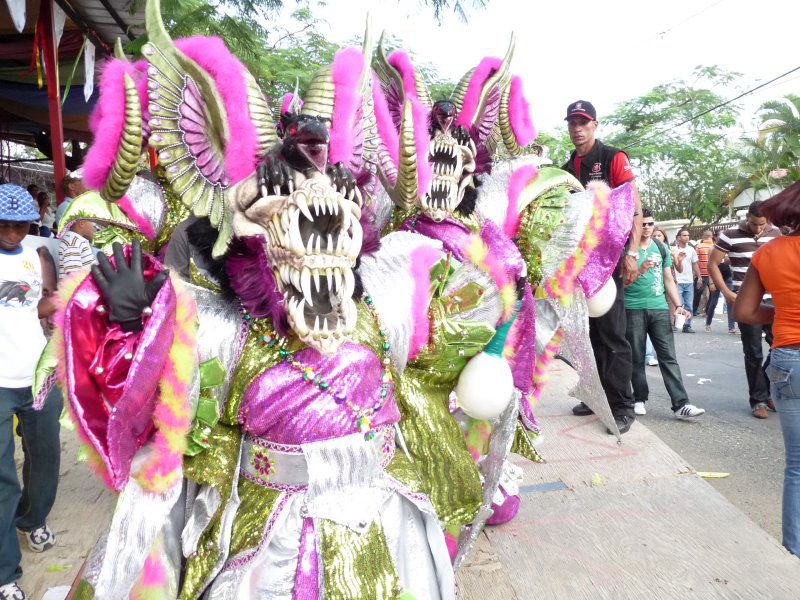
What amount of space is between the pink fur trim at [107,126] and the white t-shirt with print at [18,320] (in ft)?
2.96

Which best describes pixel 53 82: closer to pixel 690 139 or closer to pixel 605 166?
pixel 605 166

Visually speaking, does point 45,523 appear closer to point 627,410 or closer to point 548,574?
point 548,574

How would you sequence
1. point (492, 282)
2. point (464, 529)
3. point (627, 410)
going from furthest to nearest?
point (627, 410)
point (464, 529)
point (492, 282)

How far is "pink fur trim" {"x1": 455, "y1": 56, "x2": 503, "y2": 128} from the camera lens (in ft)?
9.27

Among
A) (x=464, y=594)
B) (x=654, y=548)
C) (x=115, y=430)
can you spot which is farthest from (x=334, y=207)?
(x=654, y=548)

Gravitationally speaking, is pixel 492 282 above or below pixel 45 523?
above

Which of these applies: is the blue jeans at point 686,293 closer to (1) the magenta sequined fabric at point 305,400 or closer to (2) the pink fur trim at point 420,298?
(2) the pink fur trim at point 420,298

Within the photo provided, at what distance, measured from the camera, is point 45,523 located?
2.79m

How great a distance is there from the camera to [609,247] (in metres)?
2.82

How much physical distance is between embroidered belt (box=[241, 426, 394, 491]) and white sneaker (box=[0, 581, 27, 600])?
145 cm

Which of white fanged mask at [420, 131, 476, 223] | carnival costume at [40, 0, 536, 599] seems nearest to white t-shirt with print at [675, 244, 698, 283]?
white fanged mask at [420, 131, 476, 223]

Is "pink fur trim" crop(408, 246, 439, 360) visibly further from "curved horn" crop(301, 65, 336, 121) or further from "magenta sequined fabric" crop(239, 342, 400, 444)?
"curved horn" crop(301, 65, 336, 121)

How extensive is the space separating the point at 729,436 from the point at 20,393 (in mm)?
4422

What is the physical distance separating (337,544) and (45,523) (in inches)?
80.6
